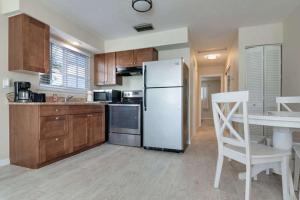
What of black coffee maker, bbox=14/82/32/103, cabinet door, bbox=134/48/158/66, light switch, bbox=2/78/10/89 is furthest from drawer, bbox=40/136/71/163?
cabinet door, bbox=134/48/158/66

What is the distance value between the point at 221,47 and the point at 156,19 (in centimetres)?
264

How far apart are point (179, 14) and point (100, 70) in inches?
93.7

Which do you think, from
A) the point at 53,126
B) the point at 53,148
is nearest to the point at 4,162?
the point at 53,148

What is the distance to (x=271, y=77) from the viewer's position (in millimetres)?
3361

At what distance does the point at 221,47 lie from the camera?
193 inches

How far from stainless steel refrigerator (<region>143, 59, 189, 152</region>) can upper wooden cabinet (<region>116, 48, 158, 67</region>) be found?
0.64m

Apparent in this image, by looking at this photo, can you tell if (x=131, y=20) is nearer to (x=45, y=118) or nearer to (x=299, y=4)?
(x=45, y=118)

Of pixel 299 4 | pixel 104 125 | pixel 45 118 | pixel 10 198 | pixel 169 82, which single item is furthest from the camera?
pixel 104 125

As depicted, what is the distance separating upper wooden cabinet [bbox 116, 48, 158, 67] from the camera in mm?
3848

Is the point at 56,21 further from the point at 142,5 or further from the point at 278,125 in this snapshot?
the point at 278,125

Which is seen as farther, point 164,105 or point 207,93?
point 207,93

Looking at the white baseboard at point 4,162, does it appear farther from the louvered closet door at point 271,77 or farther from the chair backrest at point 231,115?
the louvered closet door at point 271,77

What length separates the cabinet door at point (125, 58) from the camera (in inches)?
156

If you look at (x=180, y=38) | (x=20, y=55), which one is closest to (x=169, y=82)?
(x=180, y=38)
